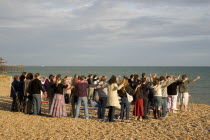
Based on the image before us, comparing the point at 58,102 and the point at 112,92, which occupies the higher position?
the point at 112,92

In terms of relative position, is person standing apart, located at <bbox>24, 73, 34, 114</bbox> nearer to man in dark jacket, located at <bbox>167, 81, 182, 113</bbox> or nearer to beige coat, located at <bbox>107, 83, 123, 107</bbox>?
beige coat, located at <bbox>107, 83, 123, 107</bbox>

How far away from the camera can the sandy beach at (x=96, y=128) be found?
7809 millimetres

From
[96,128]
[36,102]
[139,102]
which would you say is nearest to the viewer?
[96,128]

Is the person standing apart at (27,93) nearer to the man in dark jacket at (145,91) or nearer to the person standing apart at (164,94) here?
the man in dark jacket at (145,91)

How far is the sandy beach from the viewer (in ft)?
25.6

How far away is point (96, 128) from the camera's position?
28.8ft

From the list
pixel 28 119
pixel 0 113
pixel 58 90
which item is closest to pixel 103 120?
pixel 58 90

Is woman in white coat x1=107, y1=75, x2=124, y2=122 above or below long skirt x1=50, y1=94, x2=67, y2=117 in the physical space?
above

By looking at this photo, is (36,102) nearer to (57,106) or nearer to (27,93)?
(27,93)

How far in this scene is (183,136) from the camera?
25.8ft

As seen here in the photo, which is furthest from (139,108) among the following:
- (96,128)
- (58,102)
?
(58,102)

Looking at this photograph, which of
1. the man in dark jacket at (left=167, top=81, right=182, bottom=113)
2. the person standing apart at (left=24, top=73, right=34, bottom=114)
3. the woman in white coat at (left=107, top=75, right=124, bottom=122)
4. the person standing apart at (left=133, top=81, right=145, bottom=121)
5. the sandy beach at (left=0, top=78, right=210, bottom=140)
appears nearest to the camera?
the sandy beach at (left=0, top=78, right=210, bottom=140)

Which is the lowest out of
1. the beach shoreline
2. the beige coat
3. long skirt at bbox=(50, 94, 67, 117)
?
the beach shoreline

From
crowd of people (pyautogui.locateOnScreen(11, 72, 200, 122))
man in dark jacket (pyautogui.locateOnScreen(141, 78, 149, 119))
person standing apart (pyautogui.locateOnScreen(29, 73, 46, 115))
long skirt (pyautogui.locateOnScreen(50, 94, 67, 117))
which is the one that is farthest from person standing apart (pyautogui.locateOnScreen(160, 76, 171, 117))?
person standing apart (pyautogui.locateOnScreen(29, 73, 46, 115))
